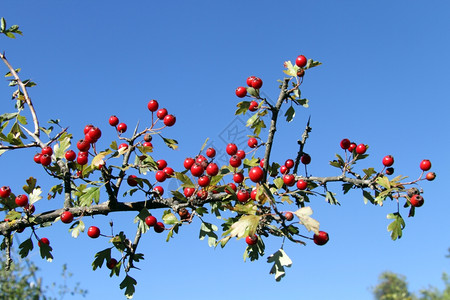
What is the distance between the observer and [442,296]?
612 inches

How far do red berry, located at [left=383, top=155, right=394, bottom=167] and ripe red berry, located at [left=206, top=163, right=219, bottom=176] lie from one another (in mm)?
1313

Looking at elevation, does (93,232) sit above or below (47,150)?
below

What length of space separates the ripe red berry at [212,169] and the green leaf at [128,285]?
1.01 meters

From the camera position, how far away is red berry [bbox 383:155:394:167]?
300 centimetres

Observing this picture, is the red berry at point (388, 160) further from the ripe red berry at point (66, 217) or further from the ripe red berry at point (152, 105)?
the ripe red berry at point (66, 217)

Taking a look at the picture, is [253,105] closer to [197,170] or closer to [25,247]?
[197,170]

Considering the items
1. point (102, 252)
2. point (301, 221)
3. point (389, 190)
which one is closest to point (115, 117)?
point (102, 252)

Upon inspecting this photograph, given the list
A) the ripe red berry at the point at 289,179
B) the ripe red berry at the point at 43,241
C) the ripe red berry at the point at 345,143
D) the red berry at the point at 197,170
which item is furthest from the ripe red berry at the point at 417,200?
the ripe red berry at the point at 43,241

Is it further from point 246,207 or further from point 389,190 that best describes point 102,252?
point 389,190

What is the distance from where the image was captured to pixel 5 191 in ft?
9.48

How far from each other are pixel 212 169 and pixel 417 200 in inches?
51.6

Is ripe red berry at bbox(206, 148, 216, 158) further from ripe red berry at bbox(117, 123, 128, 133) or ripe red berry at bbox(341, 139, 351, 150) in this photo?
ripe red berry at bbox(341, 139, 351, 150)

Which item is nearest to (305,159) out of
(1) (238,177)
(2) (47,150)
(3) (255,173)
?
(1) (238,177)

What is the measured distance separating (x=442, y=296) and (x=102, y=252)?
16230mm
